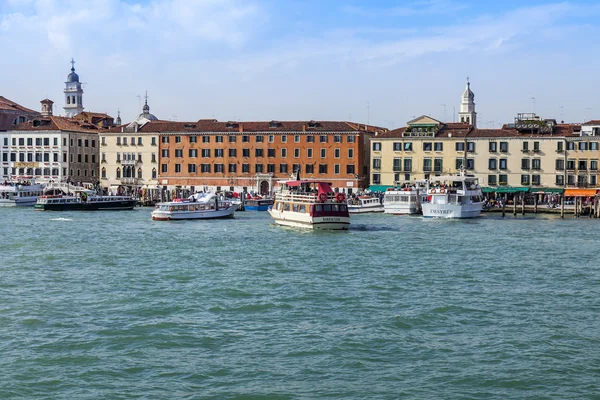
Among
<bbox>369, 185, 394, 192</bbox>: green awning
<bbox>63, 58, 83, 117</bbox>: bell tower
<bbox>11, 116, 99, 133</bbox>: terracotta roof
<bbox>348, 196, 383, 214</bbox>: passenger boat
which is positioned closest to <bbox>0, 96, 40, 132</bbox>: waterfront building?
<bbox>11, 116, 99, 133</bbox>: terracotta roof

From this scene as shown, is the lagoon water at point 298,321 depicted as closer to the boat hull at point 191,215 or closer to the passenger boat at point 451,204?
the boat hull at point 191,215

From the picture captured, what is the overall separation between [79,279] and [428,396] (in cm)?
1290

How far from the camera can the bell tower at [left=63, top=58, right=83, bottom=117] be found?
99.6 meters

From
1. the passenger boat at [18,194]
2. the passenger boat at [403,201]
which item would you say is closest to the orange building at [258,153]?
the passenger boat at [403,201]

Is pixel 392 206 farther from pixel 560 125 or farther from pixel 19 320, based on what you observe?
pixel 19 320

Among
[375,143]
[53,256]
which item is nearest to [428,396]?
[53,256]

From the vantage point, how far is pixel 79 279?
23406mm

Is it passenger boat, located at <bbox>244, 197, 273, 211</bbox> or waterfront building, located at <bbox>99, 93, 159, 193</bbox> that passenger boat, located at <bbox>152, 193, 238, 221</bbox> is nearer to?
passenger boat, located at <bbox>244, 197, 273, 211</bbox>

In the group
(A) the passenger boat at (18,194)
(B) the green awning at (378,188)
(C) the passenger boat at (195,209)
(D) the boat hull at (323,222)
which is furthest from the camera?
(B) the green awning at (378,188)

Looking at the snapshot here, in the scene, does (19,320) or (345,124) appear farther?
(345,124)

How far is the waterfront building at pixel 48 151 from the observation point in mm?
71938

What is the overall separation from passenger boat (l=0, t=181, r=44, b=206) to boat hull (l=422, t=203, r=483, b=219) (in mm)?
29888

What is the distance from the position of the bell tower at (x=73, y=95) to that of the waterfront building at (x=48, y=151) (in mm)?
24905

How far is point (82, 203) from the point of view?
5606 centimetres
